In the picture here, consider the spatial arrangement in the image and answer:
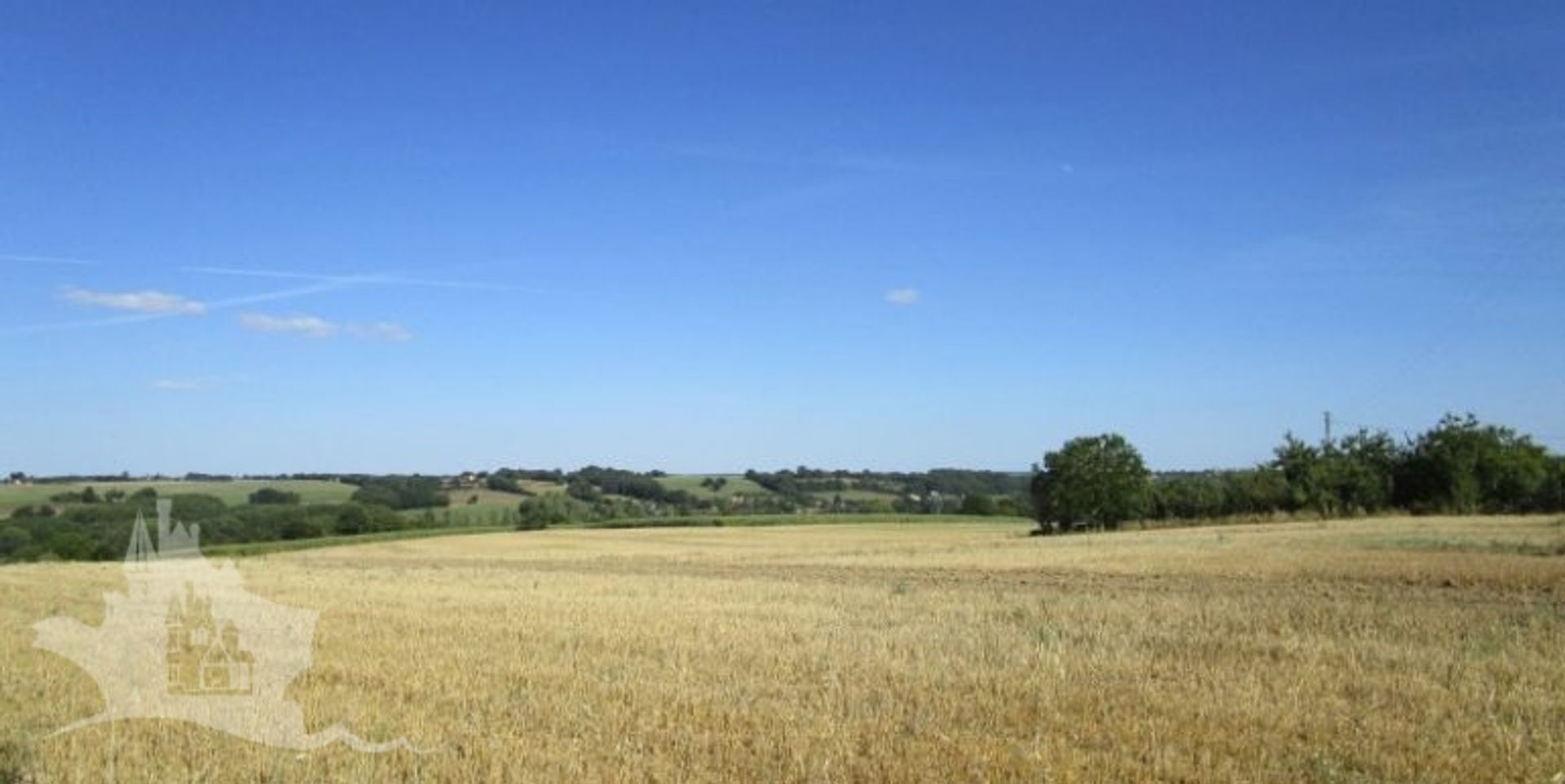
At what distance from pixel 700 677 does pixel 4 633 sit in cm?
1135

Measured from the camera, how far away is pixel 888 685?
38.8ft

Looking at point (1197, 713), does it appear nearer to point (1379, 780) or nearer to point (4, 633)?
point (1379, 780)

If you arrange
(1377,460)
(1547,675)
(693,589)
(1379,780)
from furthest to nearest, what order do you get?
(1377,460), (693,589), (1547,675), (1379,780)

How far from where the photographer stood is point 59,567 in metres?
37.0

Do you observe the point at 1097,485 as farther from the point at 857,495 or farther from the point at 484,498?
the point at 484,498

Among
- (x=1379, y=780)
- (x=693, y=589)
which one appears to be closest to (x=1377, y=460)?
(x=693, y=589)

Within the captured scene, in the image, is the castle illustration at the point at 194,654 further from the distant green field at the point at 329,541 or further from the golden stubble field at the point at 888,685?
the distant green field at the point at 329,541

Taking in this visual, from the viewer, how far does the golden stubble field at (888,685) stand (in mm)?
8547

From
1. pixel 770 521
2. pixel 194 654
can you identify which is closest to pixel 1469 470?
pixel 770 521

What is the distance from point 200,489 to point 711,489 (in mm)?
58470

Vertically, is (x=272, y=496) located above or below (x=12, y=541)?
above

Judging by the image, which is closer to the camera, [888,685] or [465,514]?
[888,685]

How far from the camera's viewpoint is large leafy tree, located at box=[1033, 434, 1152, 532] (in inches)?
3337

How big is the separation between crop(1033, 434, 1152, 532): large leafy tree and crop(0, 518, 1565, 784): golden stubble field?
192 ft
